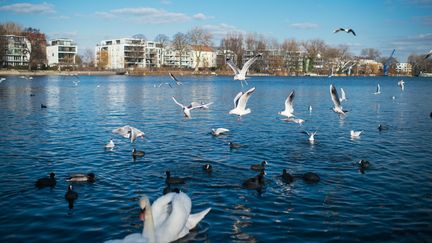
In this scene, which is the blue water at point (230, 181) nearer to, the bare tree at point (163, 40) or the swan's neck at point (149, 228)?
the swan's neck at point (149, 228)

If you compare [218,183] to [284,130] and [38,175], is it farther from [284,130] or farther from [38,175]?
[284,130]

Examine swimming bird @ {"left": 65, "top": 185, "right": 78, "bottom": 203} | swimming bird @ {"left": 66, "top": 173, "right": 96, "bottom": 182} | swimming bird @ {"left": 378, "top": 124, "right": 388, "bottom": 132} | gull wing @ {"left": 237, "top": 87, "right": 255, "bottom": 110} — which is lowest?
swimming bird @ {"left": 65, "top": 185, "right": 78, "bottom": 203}

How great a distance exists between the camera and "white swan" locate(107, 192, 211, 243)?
8.56 m

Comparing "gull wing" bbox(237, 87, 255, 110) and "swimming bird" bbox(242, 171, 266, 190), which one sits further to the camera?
"gull wing" bbox(237, 87, 255, 110)

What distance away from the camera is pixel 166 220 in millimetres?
9359

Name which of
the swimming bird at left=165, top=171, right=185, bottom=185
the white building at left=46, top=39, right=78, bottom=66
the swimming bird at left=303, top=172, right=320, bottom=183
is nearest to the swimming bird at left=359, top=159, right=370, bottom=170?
the swimming bird at left=303, top=172, right=320, bottom=183

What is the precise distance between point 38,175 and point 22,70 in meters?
125

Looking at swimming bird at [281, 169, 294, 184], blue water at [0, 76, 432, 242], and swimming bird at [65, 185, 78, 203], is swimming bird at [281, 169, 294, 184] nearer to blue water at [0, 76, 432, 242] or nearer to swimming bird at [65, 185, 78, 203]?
blue water at [0, 76, 432, 242]

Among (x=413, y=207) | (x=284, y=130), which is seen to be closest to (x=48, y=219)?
(x=413, y=207)

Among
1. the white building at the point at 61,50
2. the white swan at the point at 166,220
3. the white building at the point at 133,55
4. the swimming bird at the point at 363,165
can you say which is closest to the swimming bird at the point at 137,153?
the white swan at the point at 166,220

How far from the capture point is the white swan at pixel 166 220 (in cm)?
856

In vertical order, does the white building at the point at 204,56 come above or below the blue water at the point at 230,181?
above

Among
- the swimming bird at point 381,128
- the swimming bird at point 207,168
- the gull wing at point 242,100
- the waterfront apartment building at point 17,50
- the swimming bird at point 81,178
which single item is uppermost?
the waterfront apartment building at point 17,50

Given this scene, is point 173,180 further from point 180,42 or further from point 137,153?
point 180,42
